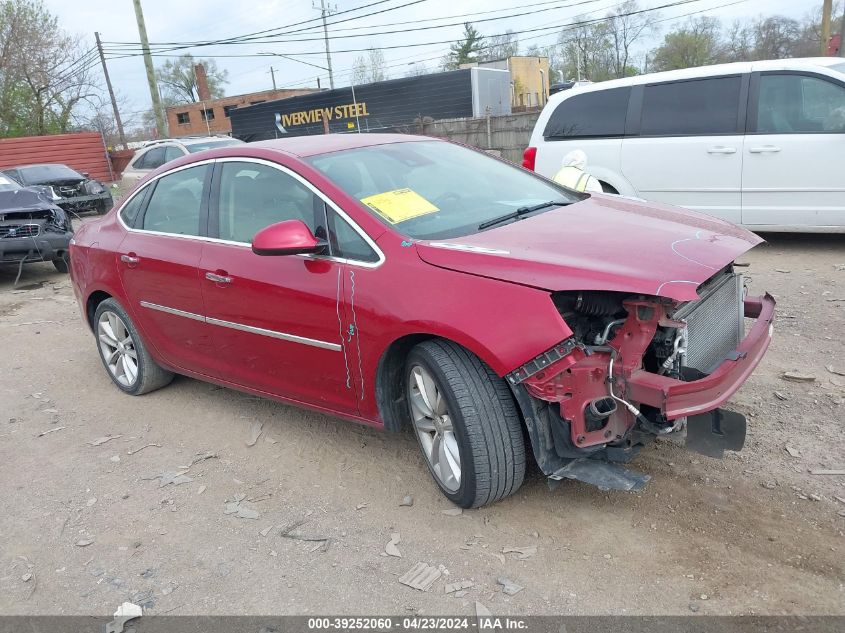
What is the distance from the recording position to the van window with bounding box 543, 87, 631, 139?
8.00 meters

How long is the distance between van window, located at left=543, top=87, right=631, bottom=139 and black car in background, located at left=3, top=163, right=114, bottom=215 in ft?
40.5

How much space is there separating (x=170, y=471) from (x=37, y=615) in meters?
1.17

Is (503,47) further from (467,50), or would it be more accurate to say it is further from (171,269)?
(171,269)

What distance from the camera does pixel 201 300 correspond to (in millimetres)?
4145

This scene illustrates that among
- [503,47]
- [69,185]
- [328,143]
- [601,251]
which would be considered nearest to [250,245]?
[328,143]

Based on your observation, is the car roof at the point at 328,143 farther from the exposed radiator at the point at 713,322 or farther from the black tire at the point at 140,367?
the exposed radiator at the point at 713,322

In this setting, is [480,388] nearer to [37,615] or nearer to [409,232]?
[409,232]

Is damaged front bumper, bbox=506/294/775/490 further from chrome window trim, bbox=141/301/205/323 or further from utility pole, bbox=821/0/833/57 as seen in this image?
utility pole, bbox=821/0/833/57

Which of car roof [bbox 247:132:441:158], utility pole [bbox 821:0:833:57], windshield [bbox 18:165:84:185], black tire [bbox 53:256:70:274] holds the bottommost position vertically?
black tire [bbox 53:256:70:274]

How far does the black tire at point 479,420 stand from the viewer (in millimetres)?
2938

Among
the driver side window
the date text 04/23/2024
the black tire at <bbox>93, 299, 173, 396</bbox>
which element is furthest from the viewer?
the black tire at <bbox>93, 299, 173, 396</bbox>

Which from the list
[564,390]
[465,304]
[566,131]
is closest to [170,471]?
[465,304]

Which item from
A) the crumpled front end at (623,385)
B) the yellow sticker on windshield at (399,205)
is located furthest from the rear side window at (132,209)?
the crumpled front end at (623,385)

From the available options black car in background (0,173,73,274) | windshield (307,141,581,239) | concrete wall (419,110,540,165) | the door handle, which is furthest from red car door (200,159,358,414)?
concrete wall (419,110,540,165)
